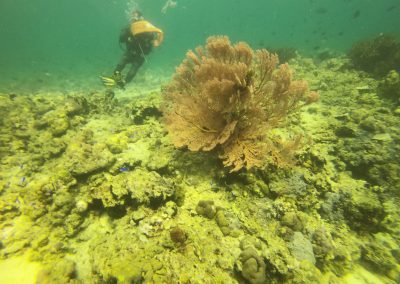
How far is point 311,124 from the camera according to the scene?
16.9ft

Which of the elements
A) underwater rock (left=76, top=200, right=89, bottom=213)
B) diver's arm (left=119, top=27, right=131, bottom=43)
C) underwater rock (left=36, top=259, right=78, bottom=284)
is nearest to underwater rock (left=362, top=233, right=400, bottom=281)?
underwater rock (left=36, top=259, right=78, bottom=284)

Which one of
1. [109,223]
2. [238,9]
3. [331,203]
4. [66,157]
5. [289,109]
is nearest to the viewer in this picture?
[109,223]

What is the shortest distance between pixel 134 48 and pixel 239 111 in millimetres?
8272

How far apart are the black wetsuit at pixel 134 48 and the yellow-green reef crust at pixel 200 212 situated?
598 cm

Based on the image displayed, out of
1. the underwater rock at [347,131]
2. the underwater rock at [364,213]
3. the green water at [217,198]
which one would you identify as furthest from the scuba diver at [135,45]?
the underwater rock at [364,213]

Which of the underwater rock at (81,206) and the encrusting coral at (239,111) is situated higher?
the encrusting coral at (239,111)

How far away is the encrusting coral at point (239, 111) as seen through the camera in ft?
10.1

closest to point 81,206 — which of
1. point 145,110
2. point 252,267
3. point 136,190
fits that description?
point 136,190

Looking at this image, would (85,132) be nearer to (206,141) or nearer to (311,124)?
(206,141)

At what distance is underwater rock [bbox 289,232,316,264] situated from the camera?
270cm

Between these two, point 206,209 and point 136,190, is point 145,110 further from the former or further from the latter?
point 206,209

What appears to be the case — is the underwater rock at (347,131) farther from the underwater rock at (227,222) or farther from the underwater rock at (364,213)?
the underwater rock at (227,222)

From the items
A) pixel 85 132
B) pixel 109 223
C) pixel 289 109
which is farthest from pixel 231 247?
pixel 85 132

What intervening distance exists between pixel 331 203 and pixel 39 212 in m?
4.57
